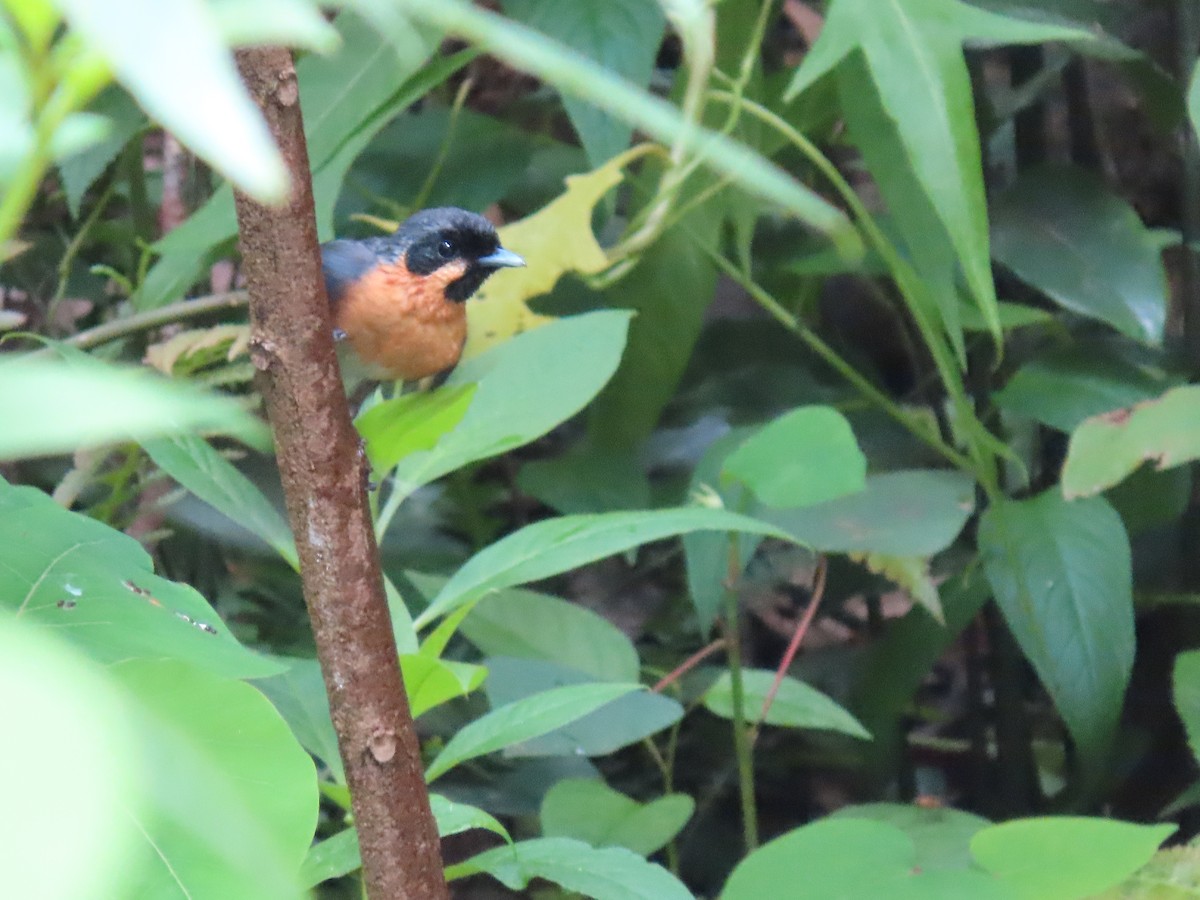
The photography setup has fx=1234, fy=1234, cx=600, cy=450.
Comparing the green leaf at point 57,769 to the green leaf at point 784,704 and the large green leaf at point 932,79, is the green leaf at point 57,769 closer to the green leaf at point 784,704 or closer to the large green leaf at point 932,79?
the large green leaf at point 932,79

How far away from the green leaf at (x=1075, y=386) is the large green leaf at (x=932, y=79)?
0.51 meters

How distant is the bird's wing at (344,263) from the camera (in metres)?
1.39

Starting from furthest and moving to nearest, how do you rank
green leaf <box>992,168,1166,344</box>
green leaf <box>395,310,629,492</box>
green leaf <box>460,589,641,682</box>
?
1. green leaf <box>992,168,1166,344</box>
2. green leaf <box>460,589,641,682</box>
3. green leaf <box>395,310,629,492</box>

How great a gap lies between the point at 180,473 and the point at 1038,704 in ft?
5.14

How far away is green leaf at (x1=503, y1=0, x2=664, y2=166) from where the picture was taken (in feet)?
4.11

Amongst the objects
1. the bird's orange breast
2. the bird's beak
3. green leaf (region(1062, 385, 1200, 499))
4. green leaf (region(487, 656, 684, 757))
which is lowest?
green leaf (region(487, 656, 684, 757))

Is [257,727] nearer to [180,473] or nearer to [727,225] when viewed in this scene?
[180,473]

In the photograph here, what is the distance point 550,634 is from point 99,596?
77cm

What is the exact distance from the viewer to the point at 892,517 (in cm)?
137

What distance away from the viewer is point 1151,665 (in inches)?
70.4

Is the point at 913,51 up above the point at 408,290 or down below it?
above

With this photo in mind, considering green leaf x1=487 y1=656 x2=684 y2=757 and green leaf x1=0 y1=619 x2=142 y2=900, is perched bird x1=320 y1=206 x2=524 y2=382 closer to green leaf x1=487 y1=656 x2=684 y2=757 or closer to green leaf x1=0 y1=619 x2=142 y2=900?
green leaf x1=487 y1=656 x2=684 y2=757

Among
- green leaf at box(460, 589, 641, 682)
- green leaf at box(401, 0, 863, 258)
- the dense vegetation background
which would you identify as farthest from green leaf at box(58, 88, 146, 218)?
green leaf at box(401, 0, 863, 258)

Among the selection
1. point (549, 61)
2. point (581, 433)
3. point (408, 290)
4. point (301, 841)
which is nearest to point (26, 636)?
point (549, 61)
